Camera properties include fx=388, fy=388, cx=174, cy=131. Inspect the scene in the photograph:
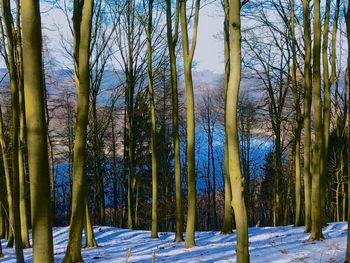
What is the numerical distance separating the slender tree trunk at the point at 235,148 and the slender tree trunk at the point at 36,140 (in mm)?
2535

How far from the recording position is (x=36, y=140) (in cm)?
401

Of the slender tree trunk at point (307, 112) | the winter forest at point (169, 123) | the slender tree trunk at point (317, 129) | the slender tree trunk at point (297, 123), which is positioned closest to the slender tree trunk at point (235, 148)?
the winter forest at point (169, 123)

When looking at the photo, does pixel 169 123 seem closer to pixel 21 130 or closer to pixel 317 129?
pixel 21 130

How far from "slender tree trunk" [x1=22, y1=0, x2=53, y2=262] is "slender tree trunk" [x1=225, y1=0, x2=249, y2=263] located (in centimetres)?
253

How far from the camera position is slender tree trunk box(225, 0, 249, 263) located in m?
5.40

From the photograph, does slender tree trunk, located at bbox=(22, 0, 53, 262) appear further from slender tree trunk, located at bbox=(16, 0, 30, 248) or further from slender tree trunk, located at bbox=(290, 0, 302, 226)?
slender tree trunk, located at bbox=(290, 0, 302, 226)

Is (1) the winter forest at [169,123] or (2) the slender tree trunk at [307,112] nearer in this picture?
(1) the winter forest at [169,123]

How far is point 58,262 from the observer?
9.91 m

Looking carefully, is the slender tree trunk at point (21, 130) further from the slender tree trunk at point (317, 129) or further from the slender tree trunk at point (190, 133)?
the slender tree trunk at point (317, 129)

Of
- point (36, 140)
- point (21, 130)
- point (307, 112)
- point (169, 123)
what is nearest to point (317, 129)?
point (307, 112)

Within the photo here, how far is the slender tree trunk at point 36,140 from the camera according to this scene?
12.9 ft

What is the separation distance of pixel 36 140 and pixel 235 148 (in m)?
2.76

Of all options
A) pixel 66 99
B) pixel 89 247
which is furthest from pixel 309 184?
pixel 66 99

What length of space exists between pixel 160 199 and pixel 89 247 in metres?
14.6
